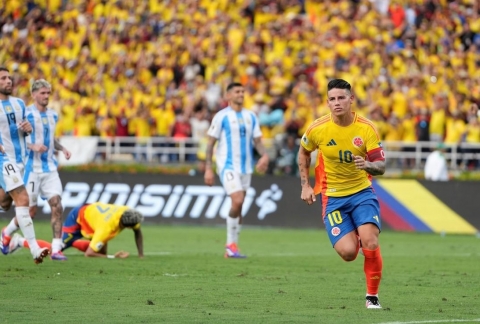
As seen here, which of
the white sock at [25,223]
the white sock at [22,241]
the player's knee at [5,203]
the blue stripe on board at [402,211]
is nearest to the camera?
the white sock at [25,223]

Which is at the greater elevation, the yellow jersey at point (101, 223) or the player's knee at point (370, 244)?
the player's knee at point (370, 244)

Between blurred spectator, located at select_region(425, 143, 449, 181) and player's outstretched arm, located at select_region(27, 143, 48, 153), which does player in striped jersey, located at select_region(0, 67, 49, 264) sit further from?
blurred spectator, located at select_region(425, 143, 449, 181)

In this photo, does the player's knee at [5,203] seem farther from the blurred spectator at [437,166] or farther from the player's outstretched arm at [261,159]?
the blurred spectator at [437,166]

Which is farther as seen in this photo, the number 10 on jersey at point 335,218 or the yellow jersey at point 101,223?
the yellow jersey at point 101,223

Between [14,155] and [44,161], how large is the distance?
1408 millimetres

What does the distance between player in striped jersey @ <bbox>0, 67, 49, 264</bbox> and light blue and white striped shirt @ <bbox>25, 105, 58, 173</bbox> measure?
94cm

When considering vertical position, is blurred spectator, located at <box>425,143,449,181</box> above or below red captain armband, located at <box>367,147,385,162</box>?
below

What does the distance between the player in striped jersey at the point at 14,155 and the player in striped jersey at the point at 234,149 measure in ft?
11.9

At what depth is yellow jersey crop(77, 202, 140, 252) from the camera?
15125mm

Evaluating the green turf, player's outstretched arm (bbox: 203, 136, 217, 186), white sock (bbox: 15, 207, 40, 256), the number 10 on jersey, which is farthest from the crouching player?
the number 10 on jersey

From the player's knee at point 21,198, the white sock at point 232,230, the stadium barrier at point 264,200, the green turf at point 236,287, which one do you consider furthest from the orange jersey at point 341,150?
the stadium barrier at point 264,200

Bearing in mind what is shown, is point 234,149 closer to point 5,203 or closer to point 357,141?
point 5,203

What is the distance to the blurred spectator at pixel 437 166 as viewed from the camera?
25.2 m

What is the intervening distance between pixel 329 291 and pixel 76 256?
5388mm
